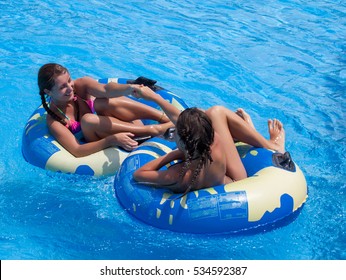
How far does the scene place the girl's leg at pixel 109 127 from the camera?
198 inches

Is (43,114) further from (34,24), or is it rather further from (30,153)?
(34,24)

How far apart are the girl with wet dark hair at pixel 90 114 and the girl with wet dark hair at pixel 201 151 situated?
44 centimetres

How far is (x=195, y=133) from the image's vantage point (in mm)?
3908

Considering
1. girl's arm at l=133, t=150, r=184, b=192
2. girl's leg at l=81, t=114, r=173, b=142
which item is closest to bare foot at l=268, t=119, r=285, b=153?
girl's leg at l=81, t=114, r=173, b=142

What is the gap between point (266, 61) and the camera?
7.61 metres

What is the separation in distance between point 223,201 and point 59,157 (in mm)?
1576

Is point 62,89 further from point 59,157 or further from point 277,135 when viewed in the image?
point 277,135

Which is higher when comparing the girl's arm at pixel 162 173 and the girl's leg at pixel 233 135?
the girl's leg at pixel 233 135

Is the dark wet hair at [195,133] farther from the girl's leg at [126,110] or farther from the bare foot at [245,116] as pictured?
the girl's leg at [126,110]

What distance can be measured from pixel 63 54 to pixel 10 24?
132cm

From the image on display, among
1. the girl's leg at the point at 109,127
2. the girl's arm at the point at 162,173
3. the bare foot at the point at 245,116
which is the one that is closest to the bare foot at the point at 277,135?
the bare foot at the point at 245,116

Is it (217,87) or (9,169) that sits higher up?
(217,87)

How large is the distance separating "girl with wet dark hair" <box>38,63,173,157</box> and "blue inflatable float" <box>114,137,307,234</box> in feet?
1.61
